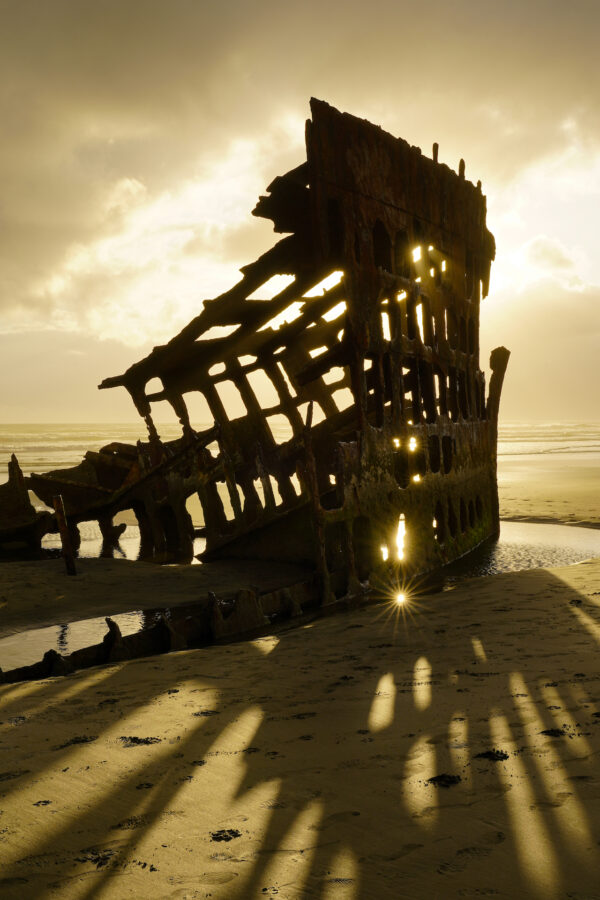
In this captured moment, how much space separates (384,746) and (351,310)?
6.07 meters

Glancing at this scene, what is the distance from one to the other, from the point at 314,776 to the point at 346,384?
10843 millimetres

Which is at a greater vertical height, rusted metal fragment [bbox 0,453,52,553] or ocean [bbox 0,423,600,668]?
rusted metal fragment [bbox 0,453,52,553]

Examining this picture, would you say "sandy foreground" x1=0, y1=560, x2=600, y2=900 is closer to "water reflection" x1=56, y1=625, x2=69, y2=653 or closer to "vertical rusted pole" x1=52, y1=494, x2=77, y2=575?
"water reflection" x1=56, y1=625, x2=69, y2=653

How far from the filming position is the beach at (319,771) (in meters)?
2.09

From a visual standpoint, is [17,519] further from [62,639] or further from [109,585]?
[62,639]

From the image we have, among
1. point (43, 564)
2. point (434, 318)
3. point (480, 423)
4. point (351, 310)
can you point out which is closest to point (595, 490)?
point (480, 423)

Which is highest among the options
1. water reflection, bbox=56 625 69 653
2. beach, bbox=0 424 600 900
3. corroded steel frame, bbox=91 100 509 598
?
corroded steel frame, bbox=91 100 509 598

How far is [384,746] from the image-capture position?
10.2ft

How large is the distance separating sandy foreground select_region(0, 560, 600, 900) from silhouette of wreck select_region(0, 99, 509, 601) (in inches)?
123

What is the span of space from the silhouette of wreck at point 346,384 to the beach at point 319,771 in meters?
2.94

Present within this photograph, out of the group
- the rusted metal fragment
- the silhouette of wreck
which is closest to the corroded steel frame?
the silhouette of wreck

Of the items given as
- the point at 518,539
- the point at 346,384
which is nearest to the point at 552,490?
the point at 518,539

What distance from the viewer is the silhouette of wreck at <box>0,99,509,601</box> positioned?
8.27m

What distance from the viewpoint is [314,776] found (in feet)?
9.25
